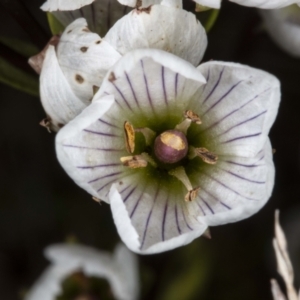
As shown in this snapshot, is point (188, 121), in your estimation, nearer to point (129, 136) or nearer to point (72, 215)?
point (129, 136)

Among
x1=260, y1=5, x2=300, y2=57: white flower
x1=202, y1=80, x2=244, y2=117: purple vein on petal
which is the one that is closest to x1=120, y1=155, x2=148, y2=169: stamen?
x1=202, y1=80, x2=244, y2=117: purple vein on petal

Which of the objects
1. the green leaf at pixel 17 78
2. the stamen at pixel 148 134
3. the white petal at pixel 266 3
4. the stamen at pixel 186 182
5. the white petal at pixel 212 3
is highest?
the white petal at pixel 212 3

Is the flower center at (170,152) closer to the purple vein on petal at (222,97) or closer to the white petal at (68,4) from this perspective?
the purple vein on petal at (222,97)

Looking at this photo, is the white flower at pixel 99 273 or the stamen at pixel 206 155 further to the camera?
the white flower at pixel 99 273

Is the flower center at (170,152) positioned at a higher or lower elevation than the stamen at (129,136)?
lower

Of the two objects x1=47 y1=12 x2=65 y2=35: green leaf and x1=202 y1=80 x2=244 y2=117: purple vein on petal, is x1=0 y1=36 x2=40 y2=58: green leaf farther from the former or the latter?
x1=202 y1=80 x2=244 y2=117: purple vein on petal

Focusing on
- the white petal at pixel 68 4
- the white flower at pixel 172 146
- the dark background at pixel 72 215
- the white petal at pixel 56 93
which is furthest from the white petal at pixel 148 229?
the dark background at pixel 72 215

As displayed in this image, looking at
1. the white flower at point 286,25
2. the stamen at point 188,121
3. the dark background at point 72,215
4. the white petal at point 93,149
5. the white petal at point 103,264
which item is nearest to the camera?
the white petal at point 93,149
